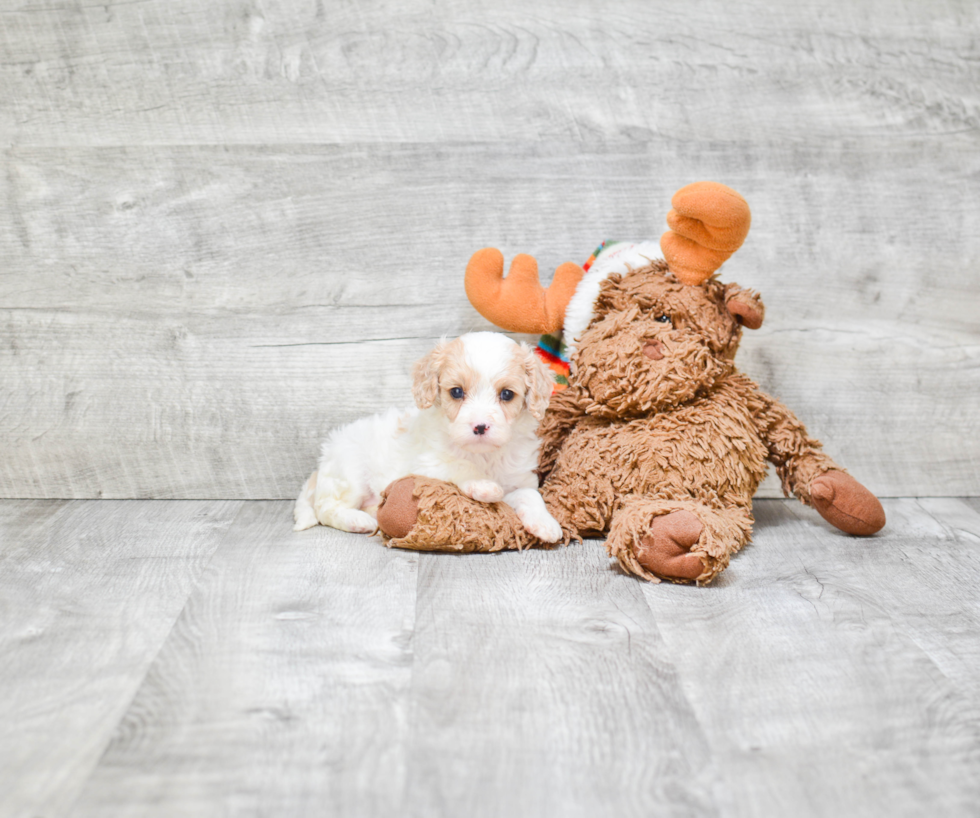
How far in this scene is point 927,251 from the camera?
1.88 metres

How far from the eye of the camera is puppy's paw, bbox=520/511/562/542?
153 cm

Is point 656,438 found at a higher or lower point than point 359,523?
higher

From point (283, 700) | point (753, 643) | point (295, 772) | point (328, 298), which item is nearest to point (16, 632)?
point (283, 700)

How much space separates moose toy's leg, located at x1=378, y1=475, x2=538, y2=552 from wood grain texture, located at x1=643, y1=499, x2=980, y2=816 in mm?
306

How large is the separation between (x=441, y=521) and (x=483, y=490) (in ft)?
0.30

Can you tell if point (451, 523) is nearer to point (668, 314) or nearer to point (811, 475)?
point (668, 314)

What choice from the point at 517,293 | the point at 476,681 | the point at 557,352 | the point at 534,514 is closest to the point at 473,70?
the point at 517,293

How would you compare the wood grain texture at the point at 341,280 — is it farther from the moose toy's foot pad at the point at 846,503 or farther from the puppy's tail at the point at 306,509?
the moose toy's foot pad at the point at 846,503

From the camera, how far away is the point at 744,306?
1569 mm

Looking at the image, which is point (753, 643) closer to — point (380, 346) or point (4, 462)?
point (380, 346)

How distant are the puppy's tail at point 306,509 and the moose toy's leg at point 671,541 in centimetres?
61

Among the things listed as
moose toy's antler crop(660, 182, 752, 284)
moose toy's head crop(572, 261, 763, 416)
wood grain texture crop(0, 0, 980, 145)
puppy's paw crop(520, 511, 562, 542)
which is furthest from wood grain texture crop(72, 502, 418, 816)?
wood grain texture crop(0, 0, 980, 145)

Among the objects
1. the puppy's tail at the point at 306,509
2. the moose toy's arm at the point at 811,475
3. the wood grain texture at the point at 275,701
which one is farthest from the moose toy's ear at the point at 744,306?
the puppy's tail at the point at 306,509

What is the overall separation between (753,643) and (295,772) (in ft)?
2.13
